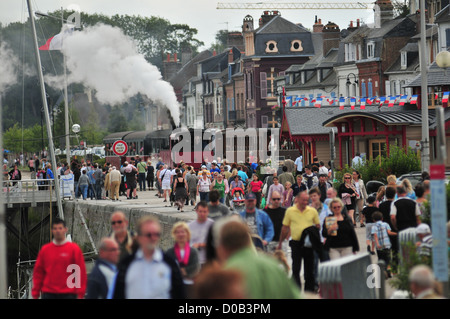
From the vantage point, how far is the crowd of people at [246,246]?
7.10 metres

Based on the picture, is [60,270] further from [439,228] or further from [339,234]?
[339,234]

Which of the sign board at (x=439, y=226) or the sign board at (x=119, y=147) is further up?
the sign board at (x=119, y=147)

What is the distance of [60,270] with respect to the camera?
10773 millimetres

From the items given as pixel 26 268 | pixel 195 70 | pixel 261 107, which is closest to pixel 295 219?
pixel 26 268

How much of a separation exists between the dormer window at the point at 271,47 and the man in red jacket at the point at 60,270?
2782 inches

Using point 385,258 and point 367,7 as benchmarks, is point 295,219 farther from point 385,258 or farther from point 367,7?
point 367,7

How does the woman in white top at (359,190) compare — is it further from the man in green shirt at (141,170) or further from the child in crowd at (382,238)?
the man in green shirt at (141,170)

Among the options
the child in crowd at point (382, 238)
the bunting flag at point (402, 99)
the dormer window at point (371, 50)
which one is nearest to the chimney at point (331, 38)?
the dormer window at point (371, 50)

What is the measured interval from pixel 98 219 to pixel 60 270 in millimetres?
24888

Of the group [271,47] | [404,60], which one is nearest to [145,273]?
[404,60]

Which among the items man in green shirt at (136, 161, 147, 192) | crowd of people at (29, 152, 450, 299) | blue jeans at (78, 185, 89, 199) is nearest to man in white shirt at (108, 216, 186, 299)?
crowd of people at (29, 152, 450, 299)

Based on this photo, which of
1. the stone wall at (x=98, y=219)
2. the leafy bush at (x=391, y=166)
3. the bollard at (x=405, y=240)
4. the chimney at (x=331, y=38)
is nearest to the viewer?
the bollard at (x=405, y=240)
